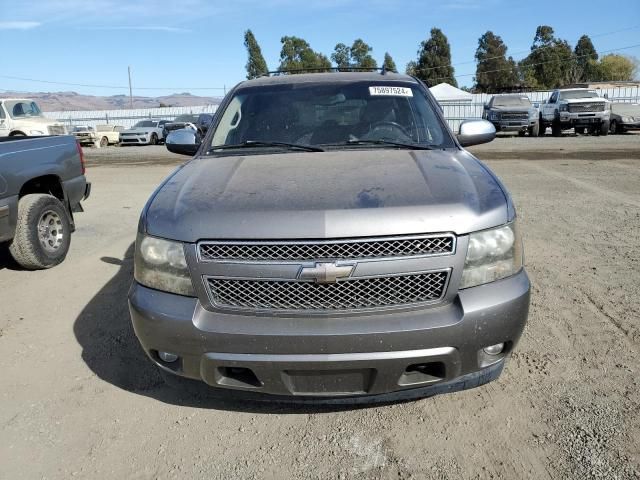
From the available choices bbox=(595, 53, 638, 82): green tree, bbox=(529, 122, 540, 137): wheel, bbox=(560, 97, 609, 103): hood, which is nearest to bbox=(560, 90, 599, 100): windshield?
bbox=(560, 97, 609, 103): hood

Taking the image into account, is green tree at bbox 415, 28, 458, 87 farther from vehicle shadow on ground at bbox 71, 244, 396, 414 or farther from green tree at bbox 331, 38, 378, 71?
vehicle shadow on ground at bbox 71, 244, 396, 414

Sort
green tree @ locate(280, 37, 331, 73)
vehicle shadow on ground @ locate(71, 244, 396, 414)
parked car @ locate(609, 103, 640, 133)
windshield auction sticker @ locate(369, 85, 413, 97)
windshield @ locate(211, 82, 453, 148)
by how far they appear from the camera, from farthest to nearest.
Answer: green tree @ locate(280, 37, 331, 73), parked car @ locate(609, 103, 640, 133), windshield auction sticker @ locate(369, 85, 413, 97), windshield @ locate(211, 82, 453, 148), vehicle shadow on ground @ locate(71, 244, 396, 414)

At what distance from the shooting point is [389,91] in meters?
3.86

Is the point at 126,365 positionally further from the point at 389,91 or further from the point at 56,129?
the point at 56,129

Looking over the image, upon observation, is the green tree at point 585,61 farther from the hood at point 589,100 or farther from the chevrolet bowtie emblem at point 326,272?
the chevrolet bowtie emblem at point 326,272

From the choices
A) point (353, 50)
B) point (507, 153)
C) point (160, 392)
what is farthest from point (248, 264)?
point (353, 50)

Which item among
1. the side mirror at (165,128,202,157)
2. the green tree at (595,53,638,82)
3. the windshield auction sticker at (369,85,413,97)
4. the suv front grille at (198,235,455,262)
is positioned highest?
the green tree at (595,53,638,82)

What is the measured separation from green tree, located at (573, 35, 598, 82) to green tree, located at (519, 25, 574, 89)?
112 inches

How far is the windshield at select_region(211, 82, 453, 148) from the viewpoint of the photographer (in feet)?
11.8

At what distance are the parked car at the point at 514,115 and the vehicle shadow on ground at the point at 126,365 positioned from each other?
70.4 feet

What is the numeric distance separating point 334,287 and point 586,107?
22.8 meters

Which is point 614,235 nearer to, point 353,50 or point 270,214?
point 270,214

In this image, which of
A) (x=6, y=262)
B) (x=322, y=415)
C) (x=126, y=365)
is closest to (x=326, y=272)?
(x=322, y=415)

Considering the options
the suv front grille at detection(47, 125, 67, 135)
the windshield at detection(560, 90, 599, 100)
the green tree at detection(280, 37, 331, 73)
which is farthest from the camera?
the green tree at detection(280, 37, 331, 73)
